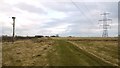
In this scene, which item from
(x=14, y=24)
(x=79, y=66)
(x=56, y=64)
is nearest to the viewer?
(x=79, y=66)

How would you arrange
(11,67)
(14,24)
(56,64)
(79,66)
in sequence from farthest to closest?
1. (14,24)
2. (11,67)
3. (56,64)
4. (79,66)

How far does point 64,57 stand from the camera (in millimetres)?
41031

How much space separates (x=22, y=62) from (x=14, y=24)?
187 feet

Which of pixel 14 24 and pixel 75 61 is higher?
pixel 14 24

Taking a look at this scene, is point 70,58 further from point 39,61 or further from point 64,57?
point 39,61

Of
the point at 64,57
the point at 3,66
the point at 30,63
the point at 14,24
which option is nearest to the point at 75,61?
the point at 64,57

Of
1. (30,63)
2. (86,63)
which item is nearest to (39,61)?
(30,63)

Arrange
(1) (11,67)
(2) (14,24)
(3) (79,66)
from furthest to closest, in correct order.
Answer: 1. (2) (14,24)
2. (1) (11,67)
3. (3) (79,66)

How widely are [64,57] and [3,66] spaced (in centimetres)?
905

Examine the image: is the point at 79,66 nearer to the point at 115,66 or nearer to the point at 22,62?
the point at 115,66

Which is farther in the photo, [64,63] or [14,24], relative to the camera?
[14,24]

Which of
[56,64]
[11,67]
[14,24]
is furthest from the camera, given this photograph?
[14,24]

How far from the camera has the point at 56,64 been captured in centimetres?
3566

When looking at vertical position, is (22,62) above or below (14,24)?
below
